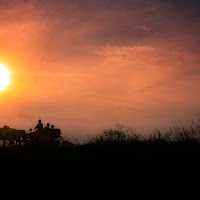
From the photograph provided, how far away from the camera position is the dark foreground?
333 inches

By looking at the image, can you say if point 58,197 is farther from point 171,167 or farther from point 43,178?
point 171,167

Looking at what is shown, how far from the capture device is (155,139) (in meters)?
12.3

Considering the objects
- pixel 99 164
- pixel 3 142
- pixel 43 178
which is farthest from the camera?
pixel 3 142

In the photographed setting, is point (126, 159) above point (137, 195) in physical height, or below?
above

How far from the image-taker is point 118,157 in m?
9.16

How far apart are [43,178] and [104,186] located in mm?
1757

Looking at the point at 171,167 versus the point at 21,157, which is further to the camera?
the point at 21,157

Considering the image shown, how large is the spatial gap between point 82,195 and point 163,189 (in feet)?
5.62

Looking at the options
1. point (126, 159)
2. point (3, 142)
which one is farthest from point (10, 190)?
point (3, 142)

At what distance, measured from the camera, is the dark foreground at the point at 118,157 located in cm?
846

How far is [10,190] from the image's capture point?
7020 mm

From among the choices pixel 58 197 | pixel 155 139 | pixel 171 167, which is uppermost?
pixel 155 139

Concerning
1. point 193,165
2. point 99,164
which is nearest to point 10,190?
point 99,164

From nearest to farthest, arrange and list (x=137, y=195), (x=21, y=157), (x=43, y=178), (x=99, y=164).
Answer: (x=137, y=195)
(x=43, y=178)
(x=99, y=164)
(x=21, y=157)
